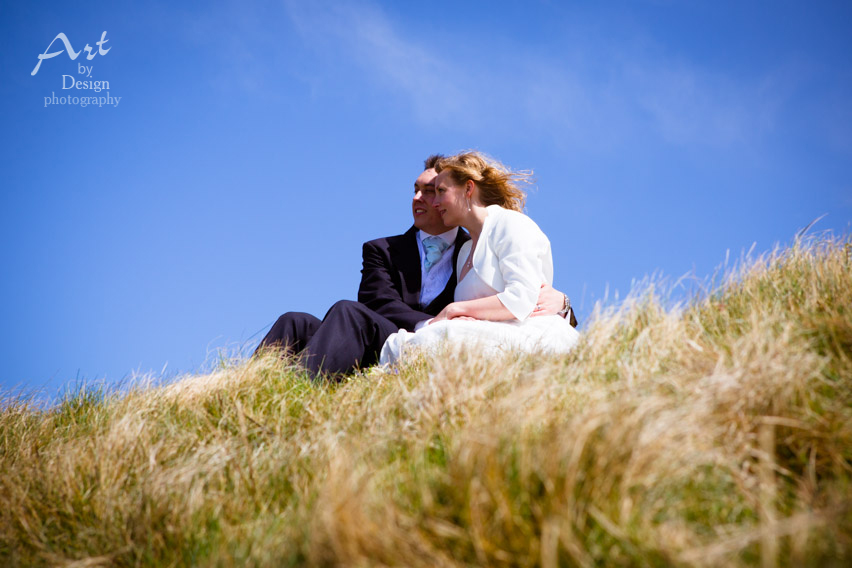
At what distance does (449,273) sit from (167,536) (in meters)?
4.50

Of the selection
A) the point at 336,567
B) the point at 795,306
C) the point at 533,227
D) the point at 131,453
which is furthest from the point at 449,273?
the point at 336,567

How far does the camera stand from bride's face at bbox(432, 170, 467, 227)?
5914 mm

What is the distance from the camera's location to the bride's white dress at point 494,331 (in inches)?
184

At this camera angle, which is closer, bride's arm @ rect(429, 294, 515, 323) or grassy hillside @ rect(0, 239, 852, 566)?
grassy hillside @ rect(0, 239, 852, 566)

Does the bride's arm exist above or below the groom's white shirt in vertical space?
below

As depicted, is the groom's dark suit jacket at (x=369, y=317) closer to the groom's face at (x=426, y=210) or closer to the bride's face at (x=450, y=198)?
the groom's face at (x=426, y=210)

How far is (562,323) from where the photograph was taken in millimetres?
5242

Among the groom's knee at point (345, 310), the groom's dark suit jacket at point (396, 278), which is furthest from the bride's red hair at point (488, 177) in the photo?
the groom's knee at point (345, 310)

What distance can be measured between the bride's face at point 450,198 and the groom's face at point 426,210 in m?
0.70

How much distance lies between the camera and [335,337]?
5.34 m

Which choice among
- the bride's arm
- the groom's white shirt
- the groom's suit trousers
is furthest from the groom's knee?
the groom's white shirt

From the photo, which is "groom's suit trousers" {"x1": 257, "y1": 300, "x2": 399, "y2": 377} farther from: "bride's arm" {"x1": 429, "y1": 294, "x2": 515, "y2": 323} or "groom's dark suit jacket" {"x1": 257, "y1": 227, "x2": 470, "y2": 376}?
"bride's arm" {"x1": 429, "y1": 294, "x2": 515, "y2": 323}

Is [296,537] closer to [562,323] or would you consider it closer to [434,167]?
[562,323]

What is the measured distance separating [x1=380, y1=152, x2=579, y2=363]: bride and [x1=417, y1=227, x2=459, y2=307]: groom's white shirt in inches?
17.7
